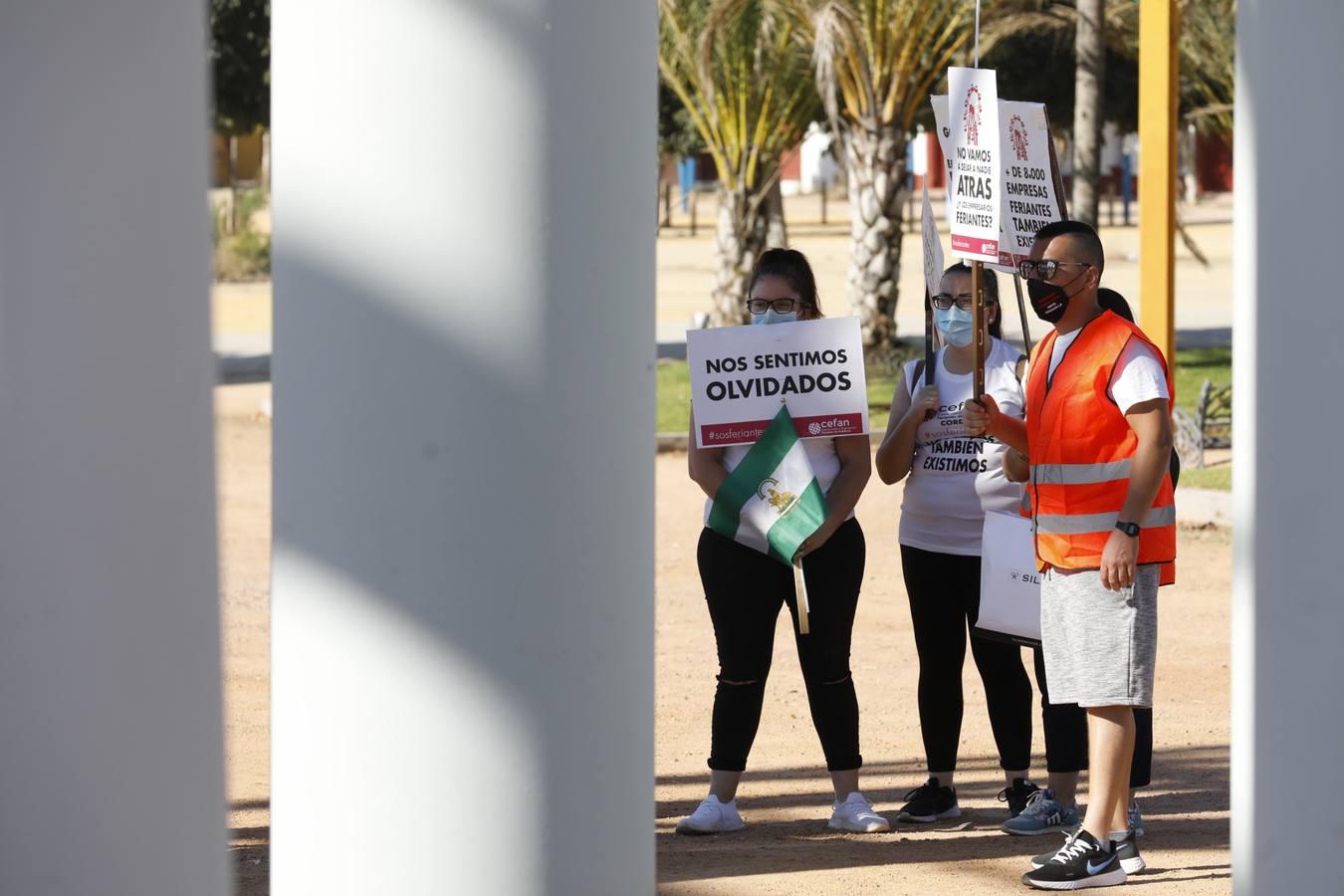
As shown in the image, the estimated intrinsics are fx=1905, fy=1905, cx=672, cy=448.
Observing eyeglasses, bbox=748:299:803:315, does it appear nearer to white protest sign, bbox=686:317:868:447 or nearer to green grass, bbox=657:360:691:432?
white protest sign, bbox=686:317:868:447

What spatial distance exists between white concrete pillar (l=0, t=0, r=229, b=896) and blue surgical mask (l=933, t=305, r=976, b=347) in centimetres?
353

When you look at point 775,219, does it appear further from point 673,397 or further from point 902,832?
point 902,832

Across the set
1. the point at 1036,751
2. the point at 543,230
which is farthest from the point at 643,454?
the point at 1036,751

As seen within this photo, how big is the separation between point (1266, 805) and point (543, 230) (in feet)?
5.23

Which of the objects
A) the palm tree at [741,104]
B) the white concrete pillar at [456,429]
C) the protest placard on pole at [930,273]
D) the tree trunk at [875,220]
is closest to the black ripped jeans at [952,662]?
the protest placard on pole at [930,273]

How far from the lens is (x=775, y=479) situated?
591 cm

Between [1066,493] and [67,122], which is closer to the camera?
[67,122]

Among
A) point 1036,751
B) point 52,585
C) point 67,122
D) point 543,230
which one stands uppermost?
point 67,122

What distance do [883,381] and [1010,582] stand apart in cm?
1386

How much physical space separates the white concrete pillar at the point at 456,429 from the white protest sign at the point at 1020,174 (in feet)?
10.0

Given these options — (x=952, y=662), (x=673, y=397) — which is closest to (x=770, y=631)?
(x=952, y=662)

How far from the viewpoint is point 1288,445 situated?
3.12m

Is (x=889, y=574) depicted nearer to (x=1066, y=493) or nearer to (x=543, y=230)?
(x=1066, y=493)

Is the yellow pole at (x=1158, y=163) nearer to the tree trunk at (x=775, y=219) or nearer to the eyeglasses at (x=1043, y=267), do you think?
the eyeglasses at (x=1043, y=267)
